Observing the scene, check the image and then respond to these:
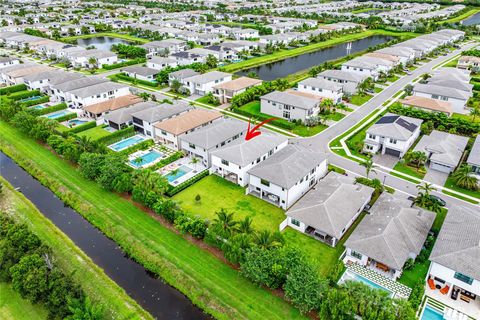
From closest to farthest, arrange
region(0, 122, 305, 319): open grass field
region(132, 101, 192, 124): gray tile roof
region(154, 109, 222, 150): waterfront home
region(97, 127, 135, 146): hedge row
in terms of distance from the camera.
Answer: region(0, 122, 305, 319): open grass field → region(154, 109, 222, 150): waterfront home → region(97, 127, 135, 146): hedge row → region(132, 101, 192, 124): gray tile roof

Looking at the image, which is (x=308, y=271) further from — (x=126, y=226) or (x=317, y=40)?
(x=317, y=40)

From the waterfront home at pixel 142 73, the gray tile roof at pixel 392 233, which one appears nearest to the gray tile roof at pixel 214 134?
the gray tile roof at pixel 392 233

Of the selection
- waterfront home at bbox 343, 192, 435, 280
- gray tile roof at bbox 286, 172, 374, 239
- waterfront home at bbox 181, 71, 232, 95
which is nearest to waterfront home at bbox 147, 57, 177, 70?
waterfront home at bbox 181, 71, 232, 95

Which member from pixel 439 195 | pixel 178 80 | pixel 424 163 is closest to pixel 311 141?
pixel 424 163

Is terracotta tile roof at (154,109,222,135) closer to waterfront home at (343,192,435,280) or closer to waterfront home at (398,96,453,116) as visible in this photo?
waterfront home at (343,192,435,280)

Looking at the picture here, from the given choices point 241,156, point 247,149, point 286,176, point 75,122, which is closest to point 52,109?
point 75,122

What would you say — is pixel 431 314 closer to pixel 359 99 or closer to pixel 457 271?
pixel 457 271

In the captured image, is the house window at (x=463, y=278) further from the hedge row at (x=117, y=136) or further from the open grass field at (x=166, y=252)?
the hedge row at (x=117, y=136)
